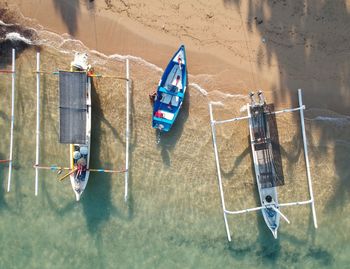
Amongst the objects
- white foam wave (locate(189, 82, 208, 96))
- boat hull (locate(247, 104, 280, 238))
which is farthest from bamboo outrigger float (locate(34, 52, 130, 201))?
boat hull (locate(247, 104, 280, 238))

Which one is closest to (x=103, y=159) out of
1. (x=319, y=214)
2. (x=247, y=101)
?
(x=247, y=101)

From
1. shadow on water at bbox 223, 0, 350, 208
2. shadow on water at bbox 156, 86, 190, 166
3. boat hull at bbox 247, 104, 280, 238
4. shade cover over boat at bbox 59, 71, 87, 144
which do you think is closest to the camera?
shade cover over boat at bbox 59, 71, 87, 144

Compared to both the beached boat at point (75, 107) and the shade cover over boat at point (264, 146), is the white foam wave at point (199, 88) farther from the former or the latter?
the beached boat at point (75, 107)

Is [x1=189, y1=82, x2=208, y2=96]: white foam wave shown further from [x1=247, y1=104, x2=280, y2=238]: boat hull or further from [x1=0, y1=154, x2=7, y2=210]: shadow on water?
[x1=0, y1=154, x2=7, y2=210]: shadow on water

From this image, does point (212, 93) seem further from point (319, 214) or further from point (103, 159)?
point (319, 214)

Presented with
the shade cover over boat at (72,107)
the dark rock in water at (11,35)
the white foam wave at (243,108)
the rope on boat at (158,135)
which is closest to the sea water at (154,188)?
the white foam wave at (243,108)

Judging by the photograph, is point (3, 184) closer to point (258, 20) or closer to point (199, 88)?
point (199, 88)
